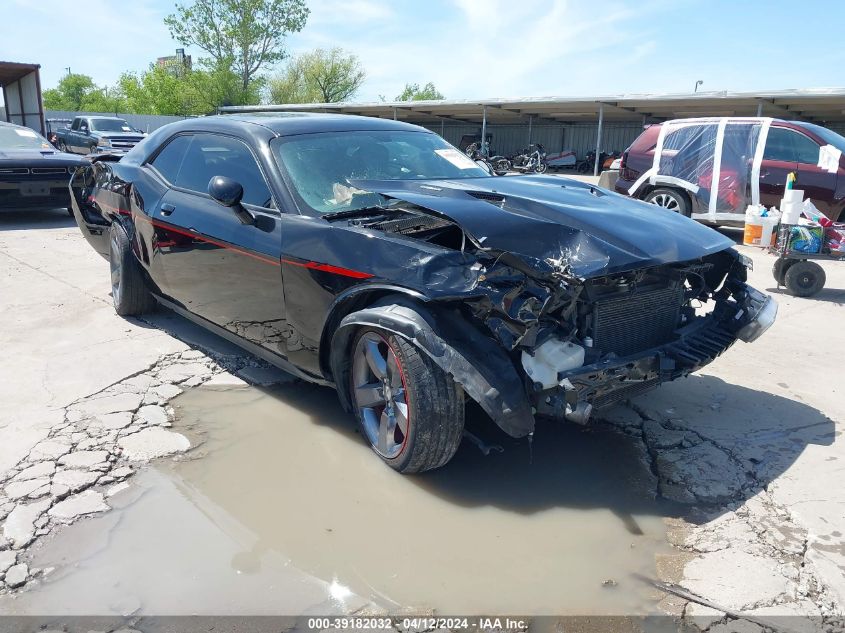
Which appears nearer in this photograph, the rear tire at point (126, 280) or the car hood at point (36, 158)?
the rear tire at point (126, 280)

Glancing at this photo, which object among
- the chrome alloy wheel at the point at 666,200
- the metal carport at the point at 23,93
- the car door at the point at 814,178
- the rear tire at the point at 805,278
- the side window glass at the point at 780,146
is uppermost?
the metal carport at the point at 23,93

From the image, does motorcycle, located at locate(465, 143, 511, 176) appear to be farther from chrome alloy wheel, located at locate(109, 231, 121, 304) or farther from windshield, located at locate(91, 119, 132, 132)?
windshield, located at locate(91, 119, 132, 132)

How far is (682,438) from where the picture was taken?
11.4 feet

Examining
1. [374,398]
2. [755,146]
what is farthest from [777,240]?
[374,398]

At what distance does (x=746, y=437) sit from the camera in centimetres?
348

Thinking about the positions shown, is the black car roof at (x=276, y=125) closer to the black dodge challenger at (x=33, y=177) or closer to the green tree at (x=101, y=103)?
the black dodge challenger at (x=33, y=177)

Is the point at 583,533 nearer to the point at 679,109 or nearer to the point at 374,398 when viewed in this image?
the point at 374,398

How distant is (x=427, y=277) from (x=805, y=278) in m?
5.14

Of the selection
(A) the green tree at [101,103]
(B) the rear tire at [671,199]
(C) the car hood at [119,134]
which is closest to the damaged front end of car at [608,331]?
(B) the rear tire at [671,199]

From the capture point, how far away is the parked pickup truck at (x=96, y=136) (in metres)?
19.1

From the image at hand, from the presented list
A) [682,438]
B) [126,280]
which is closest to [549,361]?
[682,438]

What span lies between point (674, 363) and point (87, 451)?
2887 millimetres

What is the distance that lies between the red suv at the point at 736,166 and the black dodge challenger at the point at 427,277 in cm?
635

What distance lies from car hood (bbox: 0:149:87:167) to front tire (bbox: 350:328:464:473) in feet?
28.0
